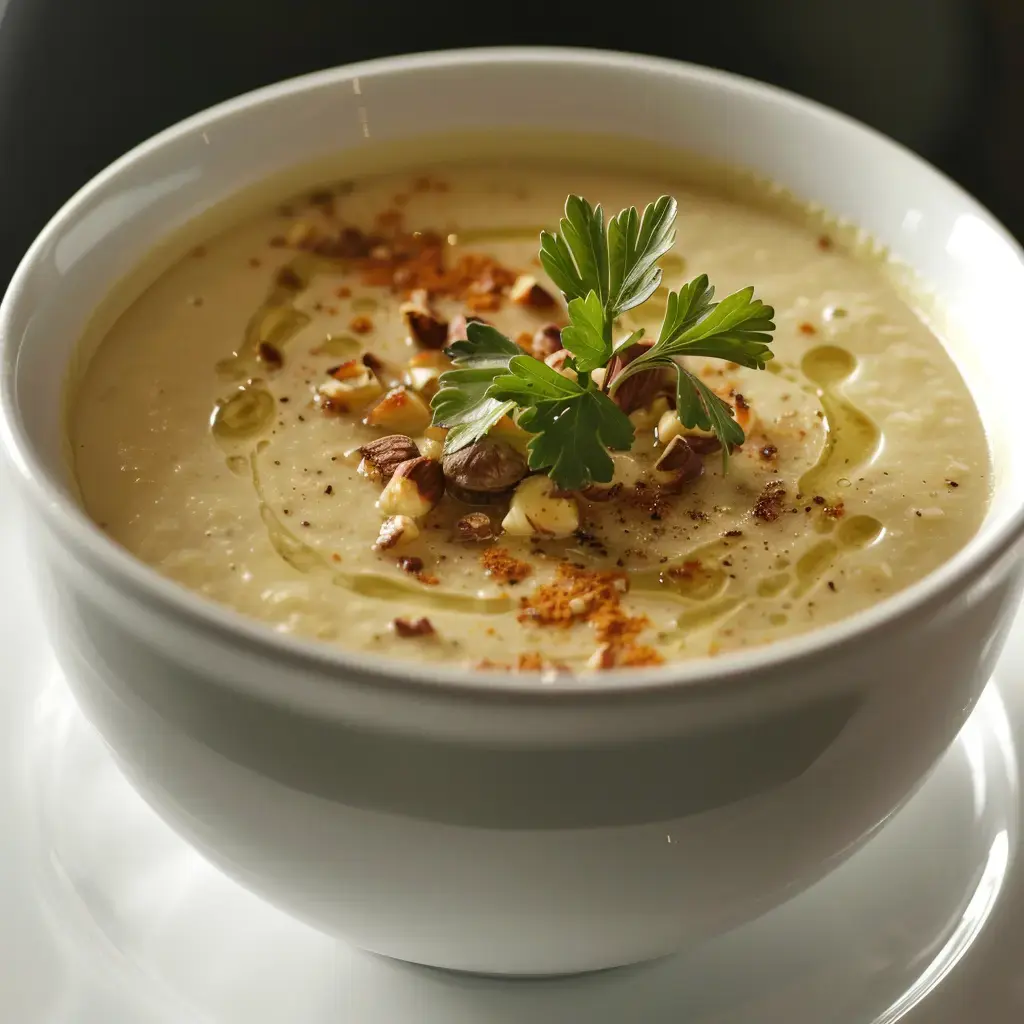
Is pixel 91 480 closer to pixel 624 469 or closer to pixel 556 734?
pixel 624 469

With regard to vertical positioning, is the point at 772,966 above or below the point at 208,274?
below

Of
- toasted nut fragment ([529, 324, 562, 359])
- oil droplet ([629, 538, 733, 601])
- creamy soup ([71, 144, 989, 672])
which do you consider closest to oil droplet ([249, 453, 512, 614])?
creamy soup ([71, 144, 989, 672])

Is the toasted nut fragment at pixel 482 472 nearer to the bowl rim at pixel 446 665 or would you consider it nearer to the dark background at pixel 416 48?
the bowl rim at pixel 446 665

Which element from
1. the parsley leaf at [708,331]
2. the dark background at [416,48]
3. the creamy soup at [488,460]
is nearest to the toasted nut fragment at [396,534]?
the creamy soup at [488,460]

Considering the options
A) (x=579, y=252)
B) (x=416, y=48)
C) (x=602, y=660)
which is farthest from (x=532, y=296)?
(x=416, y=48)

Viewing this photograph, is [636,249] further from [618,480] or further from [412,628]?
[412,628]

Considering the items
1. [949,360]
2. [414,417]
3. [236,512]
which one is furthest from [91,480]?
[949,360]
